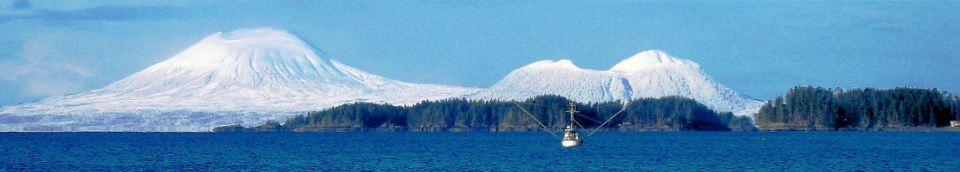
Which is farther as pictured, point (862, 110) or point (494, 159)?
point (862, 110)

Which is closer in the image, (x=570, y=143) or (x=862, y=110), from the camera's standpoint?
(x=570, y=143)

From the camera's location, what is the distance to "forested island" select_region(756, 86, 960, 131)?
188 m

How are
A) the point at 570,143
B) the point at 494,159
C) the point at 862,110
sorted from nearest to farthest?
1. the point at 494,159
2. the point at 570,143
3. the point at 862,110

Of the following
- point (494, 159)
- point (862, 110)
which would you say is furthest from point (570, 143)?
point (862, 110)

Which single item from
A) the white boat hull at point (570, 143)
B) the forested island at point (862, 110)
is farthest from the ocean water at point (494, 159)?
the forested island at point (862, 110)

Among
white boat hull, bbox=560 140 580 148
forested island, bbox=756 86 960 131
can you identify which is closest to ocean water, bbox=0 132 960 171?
white boat hull, bbox=560 140 580 148

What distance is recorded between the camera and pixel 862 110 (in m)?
194

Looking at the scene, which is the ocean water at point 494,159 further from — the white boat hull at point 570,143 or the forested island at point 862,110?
the forested island at point 862,110

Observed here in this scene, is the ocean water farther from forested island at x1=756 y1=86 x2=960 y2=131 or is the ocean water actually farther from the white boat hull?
forested island at x1=756 y1=86 x2=960 y2=131

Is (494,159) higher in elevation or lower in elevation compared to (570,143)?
lower

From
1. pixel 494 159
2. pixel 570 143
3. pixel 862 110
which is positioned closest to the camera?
pixel 494 159

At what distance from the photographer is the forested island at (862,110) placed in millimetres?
187875

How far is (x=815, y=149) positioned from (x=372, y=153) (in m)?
27.5

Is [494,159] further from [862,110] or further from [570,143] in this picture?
[862,110]
